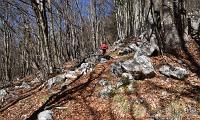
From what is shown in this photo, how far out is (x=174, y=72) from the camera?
12.6m

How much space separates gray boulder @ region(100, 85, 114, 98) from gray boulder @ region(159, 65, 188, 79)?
6.86ft

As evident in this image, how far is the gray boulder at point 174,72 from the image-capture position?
12461 millimetres

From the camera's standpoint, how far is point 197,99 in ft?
Answer: 36.0

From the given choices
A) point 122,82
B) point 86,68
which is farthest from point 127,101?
point 86,68

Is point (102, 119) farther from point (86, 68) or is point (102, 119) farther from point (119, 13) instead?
point (119, 13)

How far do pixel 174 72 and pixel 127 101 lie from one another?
7.87ft

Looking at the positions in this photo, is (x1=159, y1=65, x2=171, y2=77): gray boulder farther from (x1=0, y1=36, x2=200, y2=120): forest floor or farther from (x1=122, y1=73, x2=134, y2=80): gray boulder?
(x1=122, y1=73, x2=134, y2=80): gray boulder

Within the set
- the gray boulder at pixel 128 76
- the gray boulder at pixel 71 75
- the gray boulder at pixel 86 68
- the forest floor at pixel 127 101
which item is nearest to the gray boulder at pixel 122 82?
the gray boulder at pixel 128 76

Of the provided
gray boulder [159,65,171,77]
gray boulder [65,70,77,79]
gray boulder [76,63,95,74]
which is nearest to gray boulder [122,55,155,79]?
gray boulder [159,65,171,77]

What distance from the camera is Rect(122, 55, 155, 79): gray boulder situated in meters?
12.4

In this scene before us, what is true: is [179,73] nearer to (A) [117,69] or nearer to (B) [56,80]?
(A) [117,69]

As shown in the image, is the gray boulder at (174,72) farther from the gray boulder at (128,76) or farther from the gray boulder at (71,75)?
the gray boulder at (71,75)

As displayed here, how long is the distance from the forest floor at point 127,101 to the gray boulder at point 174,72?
0.57 feet

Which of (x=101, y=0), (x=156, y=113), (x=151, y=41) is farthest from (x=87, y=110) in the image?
(x=101, y=0)
